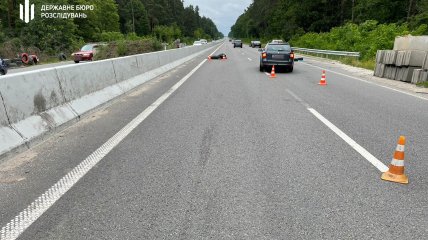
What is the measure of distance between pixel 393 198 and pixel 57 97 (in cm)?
568

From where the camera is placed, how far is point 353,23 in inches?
1865

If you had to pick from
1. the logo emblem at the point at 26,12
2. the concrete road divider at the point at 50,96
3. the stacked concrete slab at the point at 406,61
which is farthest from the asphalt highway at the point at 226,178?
the logo emblem at the point at 26,12

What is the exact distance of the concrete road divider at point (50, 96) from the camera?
16.4ft

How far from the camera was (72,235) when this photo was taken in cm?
295

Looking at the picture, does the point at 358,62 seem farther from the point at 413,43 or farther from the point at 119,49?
the point at 119,49

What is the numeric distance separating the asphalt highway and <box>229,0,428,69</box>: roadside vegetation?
17.7 meters

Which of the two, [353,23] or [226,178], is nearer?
[226,178]

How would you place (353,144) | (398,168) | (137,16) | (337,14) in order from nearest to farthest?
(398,168)
(353,144)
(337,14)
(137,16)

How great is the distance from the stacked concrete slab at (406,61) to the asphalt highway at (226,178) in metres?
6.82

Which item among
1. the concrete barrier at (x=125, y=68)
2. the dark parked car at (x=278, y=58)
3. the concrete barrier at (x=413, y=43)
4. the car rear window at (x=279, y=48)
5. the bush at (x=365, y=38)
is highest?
the bush at (x=365, y=38)

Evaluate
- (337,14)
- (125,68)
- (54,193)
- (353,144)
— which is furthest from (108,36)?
(54,193)

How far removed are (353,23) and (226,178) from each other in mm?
49154

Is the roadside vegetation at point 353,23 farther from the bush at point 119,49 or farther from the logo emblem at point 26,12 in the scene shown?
the logo emblem at point 26,12

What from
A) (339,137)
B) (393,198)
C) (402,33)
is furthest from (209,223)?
(402,33)
